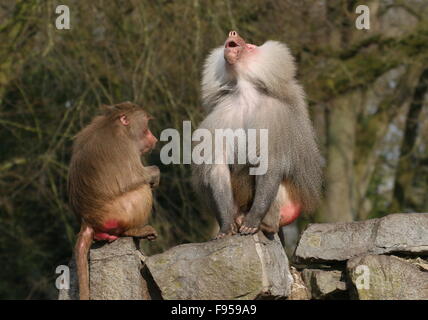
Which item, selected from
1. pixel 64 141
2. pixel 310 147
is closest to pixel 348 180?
pixel 64 141

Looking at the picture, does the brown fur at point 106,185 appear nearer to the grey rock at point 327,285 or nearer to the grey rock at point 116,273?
the grey rock at point 116,273

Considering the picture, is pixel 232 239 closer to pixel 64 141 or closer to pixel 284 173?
pixel 284 173

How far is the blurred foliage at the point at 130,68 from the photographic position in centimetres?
858

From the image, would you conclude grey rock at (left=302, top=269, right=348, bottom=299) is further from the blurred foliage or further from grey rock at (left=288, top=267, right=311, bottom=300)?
the blurred foliage

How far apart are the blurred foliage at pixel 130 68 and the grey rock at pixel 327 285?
12.3 feet

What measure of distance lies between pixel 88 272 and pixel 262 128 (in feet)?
4.77

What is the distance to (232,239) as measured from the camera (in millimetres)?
4664

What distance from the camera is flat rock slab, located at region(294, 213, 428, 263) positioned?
4820mm

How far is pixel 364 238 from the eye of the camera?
4.95 m

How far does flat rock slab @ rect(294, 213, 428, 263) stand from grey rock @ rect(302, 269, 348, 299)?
10 cm

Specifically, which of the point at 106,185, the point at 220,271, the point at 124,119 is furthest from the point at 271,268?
the point at 124,119

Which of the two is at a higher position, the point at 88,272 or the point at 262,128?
the point at 262,128

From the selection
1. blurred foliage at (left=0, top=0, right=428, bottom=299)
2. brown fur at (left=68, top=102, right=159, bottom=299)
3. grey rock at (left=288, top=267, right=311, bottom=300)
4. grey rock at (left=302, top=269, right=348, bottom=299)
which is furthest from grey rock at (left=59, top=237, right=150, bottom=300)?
blurred foliage at (left=0, top=0, right=428, bottom=299)

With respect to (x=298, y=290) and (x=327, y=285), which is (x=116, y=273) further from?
(x=327, y=285)
